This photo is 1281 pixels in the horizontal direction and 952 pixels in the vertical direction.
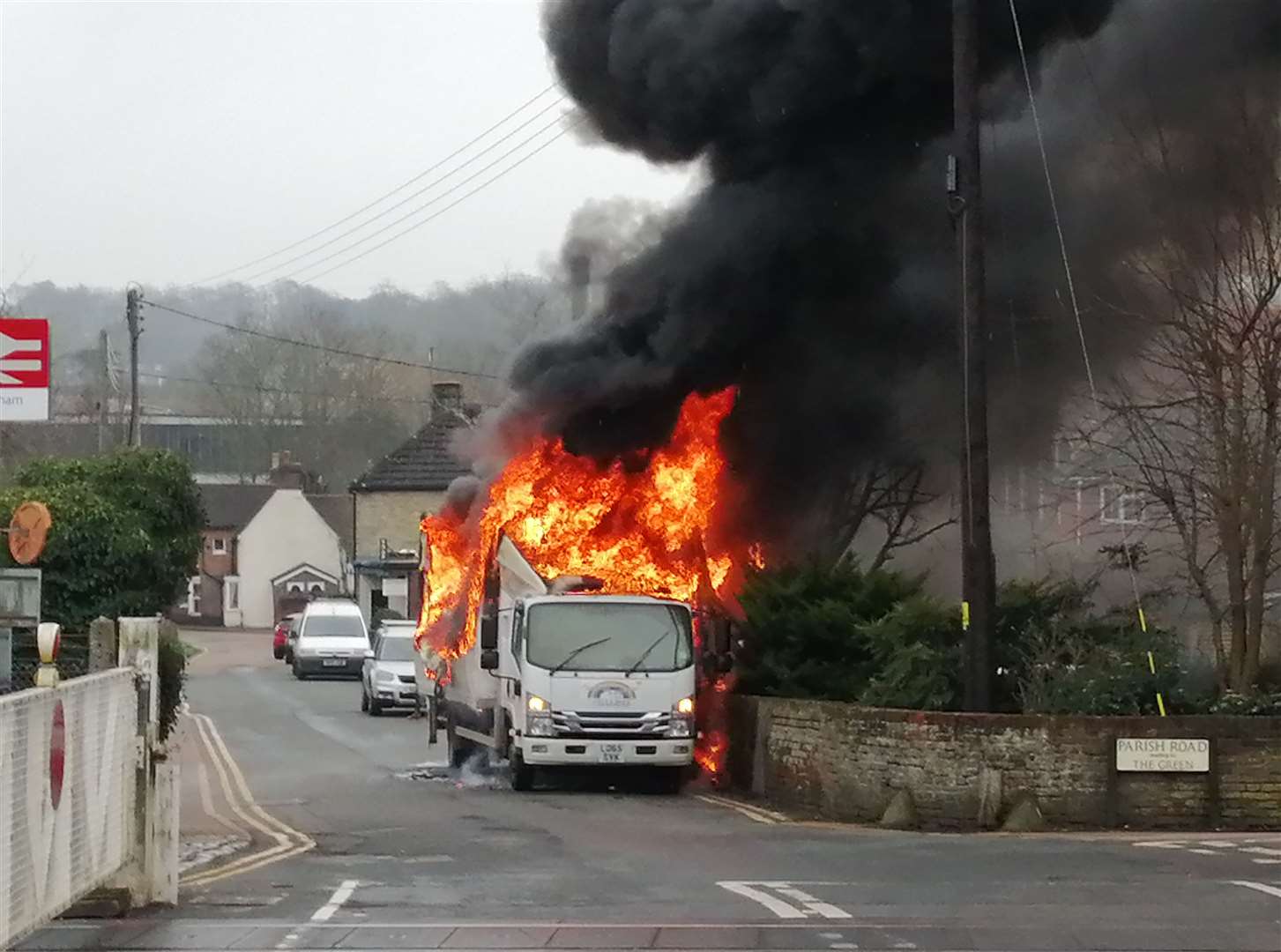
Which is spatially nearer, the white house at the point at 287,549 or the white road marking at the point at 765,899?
the white road marking at the point at 765,899

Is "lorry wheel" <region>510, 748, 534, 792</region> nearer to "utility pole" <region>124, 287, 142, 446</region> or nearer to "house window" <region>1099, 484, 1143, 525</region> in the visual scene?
"house window" <region>1099, 484, 1143, 525</region>

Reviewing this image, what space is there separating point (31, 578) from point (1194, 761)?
32.0 ft

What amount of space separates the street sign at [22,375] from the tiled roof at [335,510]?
69985 millimetres

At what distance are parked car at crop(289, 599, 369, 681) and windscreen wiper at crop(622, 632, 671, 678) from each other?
1017 inches

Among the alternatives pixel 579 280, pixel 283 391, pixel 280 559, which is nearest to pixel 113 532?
pixel 579 280

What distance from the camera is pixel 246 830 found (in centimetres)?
1691

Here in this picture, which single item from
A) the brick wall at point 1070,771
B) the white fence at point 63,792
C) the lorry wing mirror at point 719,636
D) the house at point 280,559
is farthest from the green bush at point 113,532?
the house at point 280,559

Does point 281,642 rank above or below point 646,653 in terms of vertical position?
below

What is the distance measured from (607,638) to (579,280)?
6.52 metres

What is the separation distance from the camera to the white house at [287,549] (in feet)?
264

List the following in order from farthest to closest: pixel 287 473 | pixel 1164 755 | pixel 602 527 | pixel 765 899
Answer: pixel 287 473 → pixel 602 527 → pixel 1164 755 → pixel 765 899

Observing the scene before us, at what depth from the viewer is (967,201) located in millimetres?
18250

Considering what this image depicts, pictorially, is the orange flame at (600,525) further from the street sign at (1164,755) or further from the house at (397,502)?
the house at (397,502)

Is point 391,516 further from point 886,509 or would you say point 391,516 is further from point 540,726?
point 540,726
